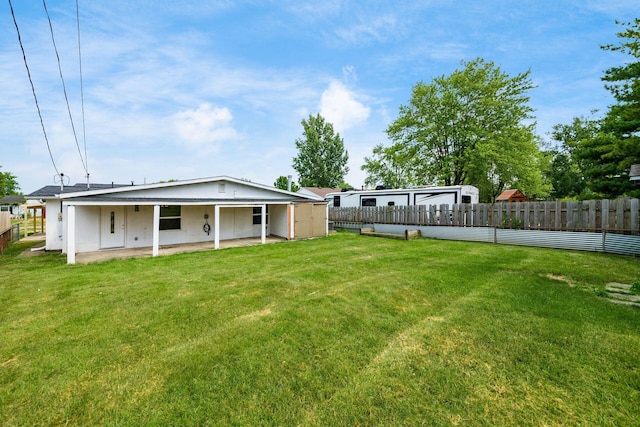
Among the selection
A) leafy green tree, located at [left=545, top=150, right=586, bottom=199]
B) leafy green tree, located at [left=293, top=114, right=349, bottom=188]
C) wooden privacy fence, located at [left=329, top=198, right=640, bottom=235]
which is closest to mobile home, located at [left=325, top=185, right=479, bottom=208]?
wooden privacy fence, located at [left=329, top=198, right=640, bottom=235]

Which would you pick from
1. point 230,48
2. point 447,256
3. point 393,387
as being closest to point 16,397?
point 393,387

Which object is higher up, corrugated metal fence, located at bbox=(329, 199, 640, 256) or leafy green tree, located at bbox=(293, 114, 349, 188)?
leafy green tree, located at bbox=(293, 114, 349, 188)

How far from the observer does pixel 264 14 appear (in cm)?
1240

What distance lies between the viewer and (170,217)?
12570 mm

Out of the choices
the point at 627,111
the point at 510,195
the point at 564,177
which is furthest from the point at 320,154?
the point at 627,111

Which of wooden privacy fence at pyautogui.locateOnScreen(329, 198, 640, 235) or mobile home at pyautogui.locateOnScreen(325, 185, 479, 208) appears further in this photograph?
mobile home at pyautogui.locateOnScreen(325, 185, 479, 208)

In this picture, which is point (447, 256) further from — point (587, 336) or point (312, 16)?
point (312, 16)

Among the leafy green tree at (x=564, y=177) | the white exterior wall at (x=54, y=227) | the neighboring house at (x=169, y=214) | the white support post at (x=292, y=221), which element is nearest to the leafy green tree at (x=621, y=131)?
the neighboring house at (x=169, y=214)

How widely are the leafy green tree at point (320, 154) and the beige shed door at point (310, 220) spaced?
27091 millimetres

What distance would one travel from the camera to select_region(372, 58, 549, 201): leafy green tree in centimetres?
2028

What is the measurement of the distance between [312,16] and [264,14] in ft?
7.95

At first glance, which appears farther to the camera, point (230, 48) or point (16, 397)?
point (230, 48)

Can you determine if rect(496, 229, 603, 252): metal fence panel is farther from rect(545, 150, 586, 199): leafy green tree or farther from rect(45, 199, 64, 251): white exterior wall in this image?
rect(545, 150, 586, 199): leafy green tree

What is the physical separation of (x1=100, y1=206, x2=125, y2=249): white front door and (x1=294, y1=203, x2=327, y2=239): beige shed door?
7.74 metres
